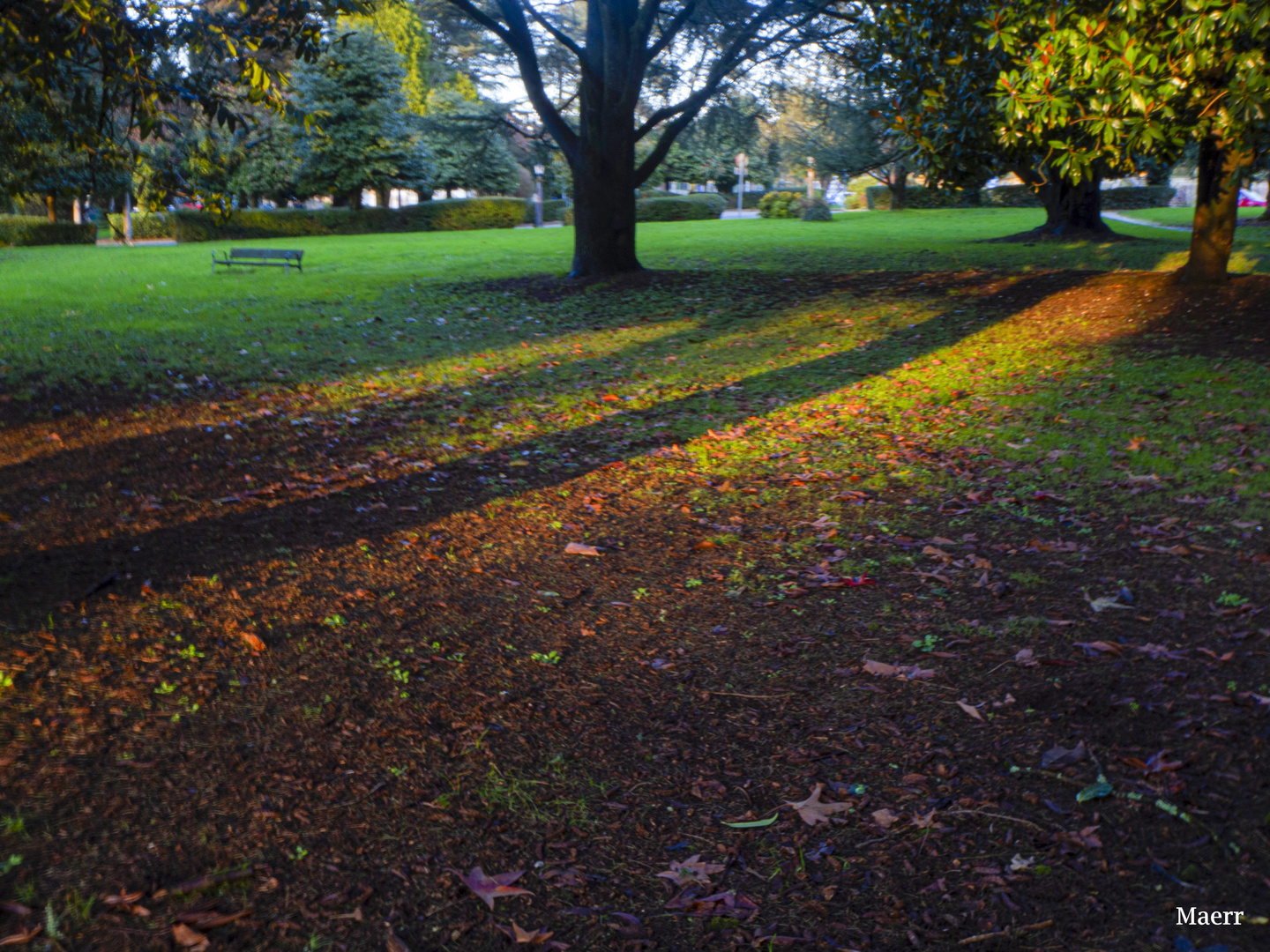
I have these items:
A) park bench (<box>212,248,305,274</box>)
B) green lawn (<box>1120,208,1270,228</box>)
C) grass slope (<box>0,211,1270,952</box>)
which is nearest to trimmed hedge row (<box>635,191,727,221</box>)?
green lawn (<box>1120,208,1270,228</box>)

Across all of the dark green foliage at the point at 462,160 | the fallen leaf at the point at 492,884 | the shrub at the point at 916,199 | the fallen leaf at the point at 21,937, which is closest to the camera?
the fallen leaf at the point at 21,937

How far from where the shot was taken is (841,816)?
10.6 ft

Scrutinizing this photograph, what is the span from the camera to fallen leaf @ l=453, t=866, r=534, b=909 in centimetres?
286

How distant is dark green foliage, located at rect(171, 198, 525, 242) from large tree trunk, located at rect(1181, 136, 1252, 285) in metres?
33.0

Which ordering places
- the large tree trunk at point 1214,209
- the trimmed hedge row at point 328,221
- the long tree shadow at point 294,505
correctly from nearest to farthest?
the long tree shadow at point 294,505
the large tree trunk at point 1214,209
the trimmed hedge row at point 328,221

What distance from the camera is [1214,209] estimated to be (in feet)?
37.7

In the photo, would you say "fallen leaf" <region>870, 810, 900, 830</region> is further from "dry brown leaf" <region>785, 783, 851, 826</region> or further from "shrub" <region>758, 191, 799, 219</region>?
"shrub" <region>758, 191, 799, 219</region>

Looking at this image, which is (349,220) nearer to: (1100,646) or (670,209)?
(670,209)

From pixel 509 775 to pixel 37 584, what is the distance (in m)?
2.93

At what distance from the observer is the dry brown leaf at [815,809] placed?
3232 mm

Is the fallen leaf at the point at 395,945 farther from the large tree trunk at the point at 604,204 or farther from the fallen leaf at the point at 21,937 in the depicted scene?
the large tree trunk at the point at 604,204

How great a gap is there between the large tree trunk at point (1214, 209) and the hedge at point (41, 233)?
39.1 metres

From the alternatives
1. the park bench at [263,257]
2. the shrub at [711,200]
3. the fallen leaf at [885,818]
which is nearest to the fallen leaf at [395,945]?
the fallen leaf at [885,818]

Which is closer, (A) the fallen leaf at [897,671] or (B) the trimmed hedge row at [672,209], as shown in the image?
(A) the fallen leaf at [897,671]
